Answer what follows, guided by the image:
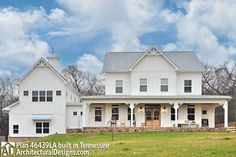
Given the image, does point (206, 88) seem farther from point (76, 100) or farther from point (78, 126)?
point (78, 126)

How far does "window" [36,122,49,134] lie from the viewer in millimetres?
44500

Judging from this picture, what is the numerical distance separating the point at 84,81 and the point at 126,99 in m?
38.1

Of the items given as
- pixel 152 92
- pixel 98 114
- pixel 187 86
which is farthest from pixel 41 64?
pixel 187 86

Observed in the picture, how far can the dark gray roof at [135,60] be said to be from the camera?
43.8 metres

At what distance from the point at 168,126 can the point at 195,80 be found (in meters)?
5.28

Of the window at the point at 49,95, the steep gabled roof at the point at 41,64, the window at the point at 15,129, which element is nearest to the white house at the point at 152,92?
the window at the point at 49,95

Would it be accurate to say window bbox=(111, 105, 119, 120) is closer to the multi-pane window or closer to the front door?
the front door

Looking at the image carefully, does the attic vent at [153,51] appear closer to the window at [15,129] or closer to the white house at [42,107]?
the white house at [42,107]

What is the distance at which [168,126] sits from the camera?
1662 inches

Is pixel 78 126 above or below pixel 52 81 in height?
below

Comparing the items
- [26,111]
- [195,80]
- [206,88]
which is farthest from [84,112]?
[206,88]

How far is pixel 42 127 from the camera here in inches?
1753

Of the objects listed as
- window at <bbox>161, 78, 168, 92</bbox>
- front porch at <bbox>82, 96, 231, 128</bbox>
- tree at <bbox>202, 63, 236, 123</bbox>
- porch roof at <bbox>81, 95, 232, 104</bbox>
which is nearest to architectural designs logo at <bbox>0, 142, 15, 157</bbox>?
porch roof at <bbox>81, 95, 232, 104</bbox>

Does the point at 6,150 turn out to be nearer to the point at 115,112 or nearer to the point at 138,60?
the point at 115,112
